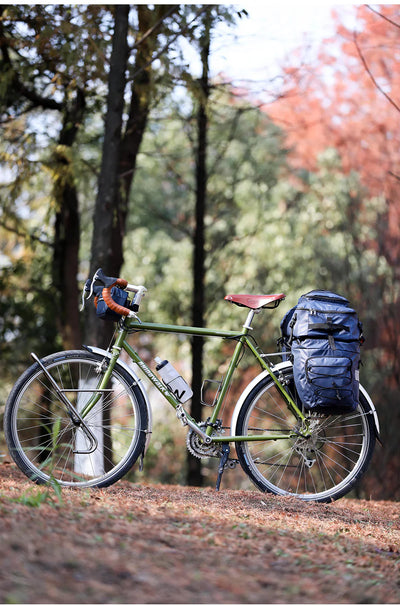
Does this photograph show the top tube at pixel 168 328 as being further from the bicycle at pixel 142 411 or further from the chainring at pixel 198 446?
the chainring at pixel 198 446

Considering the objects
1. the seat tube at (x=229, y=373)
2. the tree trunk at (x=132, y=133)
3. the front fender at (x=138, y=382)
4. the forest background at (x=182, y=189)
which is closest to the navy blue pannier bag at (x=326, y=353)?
the seat tube at (x=229, y=373)

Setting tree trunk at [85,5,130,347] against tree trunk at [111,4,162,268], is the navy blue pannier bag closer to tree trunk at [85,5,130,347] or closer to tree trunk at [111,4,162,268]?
tree trunk at [85,5,130,347]

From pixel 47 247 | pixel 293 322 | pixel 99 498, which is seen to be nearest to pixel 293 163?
pixel 47 247

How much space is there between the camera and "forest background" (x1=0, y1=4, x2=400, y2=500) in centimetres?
611

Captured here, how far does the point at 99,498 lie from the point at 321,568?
1.23 metres

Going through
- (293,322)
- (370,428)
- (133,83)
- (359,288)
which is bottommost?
(370,428)

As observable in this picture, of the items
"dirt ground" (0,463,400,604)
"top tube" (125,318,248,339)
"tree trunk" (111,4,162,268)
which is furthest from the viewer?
"tree trunk" (111,4,162,268)

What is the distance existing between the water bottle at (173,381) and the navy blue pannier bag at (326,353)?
63 cm

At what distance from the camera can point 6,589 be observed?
1852mm

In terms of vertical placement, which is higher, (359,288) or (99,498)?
(359,288)

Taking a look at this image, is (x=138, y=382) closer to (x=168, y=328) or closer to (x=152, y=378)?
(x=152, y=378)

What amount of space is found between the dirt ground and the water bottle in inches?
23.3

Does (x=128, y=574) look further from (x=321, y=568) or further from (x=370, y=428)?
(x=370, y=428)

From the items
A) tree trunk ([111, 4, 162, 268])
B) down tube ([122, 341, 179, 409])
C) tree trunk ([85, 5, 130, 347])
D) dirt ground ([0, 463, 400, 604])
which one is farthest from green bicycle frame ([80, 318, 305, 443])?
tree trunk ([111, 4, 162, 268])
